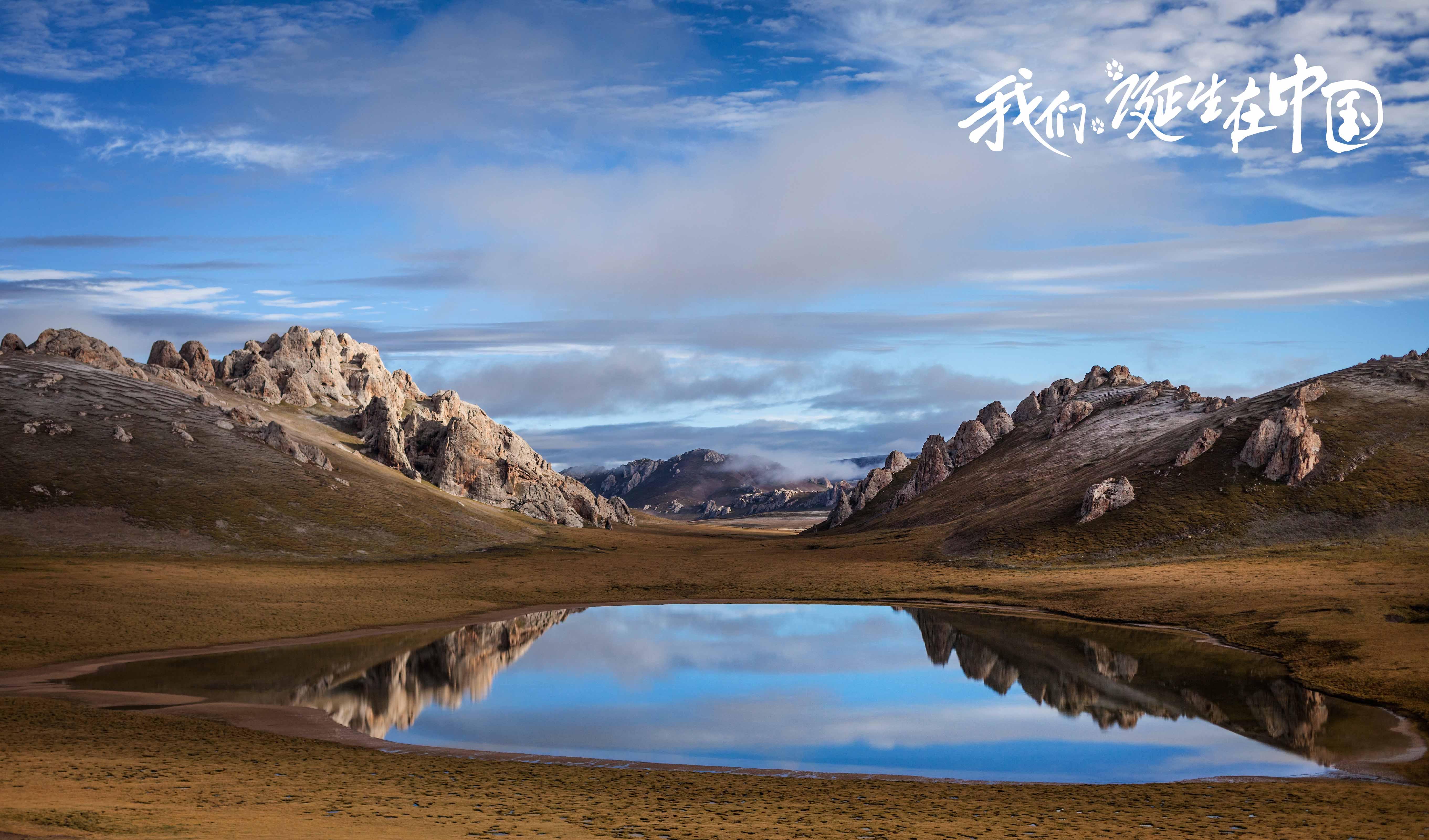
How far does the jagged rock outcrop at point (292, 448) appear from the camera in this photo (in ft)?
A: 530

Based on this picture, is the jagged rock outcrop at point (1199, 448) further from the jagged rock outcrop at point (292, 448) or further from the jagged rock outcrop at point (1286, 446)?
the jagged rock outcrop at point (292, 448)

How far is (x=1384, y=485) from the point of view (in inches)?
4953

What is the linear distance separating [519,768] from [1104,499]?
12467 centimetres

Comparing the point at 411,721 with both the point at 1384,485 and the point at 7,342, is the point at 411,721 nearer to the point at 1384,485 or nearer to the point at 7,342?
the point at 1384,485

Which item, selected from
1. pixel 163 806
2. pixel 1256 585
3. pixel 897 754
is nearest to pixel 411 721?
pixel 163 806

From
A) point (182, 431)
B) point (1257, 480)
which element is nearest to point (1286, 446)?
point (1257, 480)

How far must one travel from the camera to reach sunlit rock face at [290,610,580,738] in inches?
1943

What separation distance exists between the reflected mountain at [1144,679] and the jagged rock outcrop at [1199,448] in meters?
76.2

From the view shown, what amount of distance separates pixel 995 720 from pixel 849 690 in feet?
39.1

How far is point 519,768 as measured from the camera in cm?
3872

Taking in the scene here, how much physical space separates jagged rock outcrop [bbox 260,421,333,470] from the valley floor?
55.0 m

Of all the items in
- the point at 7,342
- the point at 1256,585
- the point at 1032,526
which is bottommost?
the point at 1256,585

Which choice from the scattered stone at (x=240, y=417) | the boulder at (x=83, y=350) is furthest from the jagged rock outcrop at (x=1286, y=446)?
the boulder at (x=83, y=350)

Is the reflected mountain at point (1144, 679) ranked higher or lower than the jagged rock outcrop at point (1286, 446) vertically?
lower
